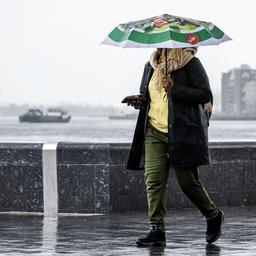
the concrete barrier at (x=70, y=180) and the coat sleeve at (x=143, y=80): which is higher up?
the coat sleeve at (x=143, y=80)

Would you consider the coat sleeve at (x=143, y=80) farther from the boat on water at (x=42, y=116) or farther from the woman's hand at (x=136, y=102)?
the boat on water at (x=42, y=116)

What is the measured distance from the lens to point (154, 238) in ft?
27.7

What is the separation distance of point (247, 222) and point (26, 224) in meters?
1.87

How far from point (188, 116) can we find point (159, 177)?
1.55 ft

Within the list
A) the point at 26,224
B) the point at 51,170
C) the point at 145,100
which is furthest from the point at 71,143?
the point at 145,100

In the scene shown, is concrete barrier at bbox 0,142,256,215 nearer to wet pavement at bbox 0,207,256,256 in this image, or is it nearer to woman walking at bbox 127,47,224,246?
wet pavement at bbox 0,207,256,256

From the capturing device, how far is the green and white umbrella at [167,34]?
8.05 m

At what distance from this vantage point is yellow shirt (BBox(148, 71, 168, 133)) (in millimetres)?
8445

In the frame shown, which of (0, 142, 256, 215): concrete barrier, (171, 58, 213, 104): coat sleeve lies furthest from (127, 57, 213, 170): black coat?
(0, 142, 256, 215): concrete barrier

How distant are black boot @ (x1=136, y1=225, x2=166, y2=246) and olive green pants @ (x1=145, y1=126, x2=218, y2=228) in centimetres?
6

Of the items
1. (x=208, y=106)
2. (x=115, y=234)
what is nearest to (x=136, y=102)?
(x=208, y=106)

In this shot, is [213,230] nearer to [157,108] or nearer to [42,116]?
[157,108]

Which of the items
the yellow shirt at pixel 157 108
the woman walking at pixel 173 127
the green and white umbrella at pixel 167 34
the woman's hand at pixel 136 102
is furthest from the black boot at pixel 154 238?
the green and white umbrella at pixel 167 34

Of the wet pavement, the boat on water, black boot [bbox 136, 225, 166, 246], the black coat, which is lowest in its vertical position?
the boat on water
